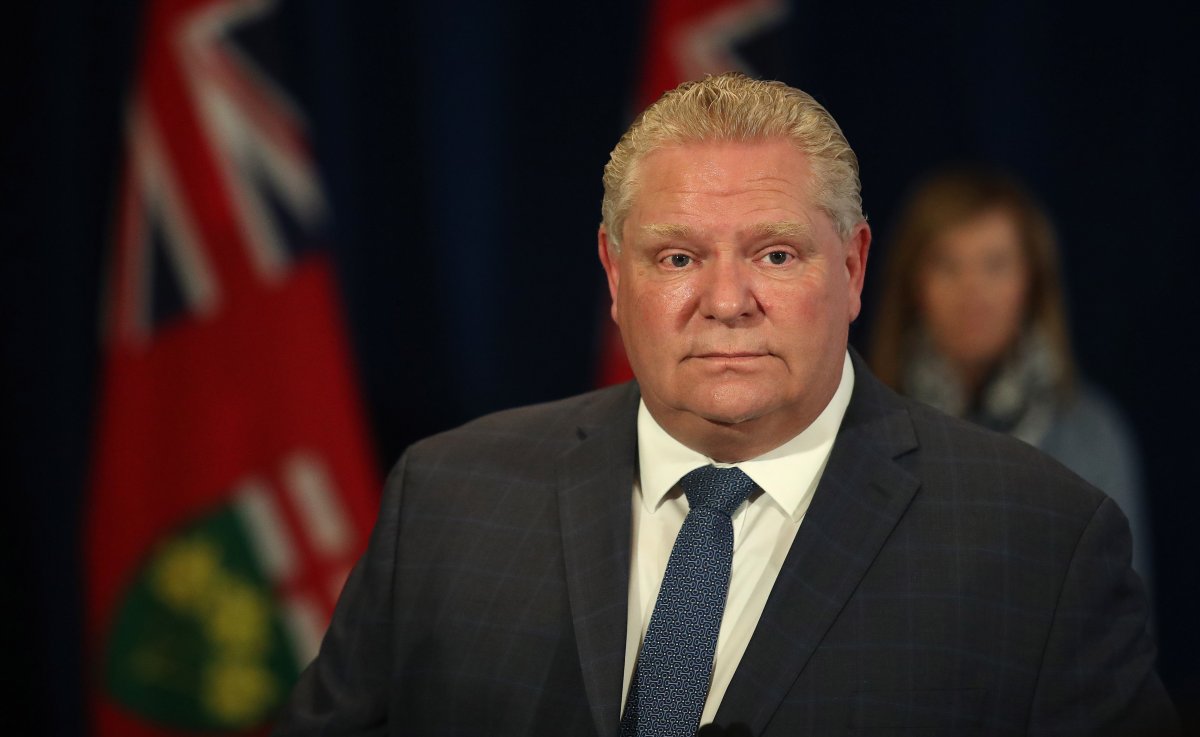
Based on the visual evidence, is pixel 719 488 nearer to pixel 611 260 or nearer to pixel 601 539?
pixel 601 539

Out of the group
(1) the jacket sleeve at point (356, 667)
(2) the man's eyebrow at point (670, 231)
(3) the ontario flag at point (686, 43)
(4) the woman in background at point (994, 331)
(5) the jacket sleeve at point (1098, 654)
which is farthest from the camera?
(3) the ontario flag at point (686, 43)

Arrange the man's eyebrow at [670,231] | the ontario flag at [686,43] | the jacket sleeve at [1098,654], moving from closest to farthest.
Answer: the jacket sleeve at [1098,654] < the man's eyebrow at [670,231] < the ontario flag at [686,43]

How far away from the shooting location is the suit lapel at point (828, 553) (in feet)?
4.32

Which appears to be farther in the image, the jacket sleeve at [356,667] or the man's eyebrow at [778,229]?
the jacket sleeve at [356,667]

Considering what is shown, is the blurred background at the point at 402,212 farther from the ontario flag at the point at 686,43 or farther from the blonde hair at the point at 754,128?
the blonde hair at the point at 754,128

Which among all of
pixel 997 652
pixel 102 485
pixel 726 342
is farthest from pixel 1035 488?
pixel 102 485

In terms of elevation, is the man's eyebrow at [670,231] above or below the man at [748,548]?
above

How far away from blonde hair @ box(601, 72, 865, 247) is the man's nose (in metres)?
0.12

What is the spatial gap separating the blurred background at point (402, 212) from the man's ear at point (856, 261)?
62.4 inches

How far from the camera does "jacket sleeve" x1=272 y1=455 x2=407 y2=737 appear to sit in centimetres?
149

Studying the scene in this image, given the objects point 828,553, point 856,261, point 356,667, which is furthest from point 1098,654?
point 356,667

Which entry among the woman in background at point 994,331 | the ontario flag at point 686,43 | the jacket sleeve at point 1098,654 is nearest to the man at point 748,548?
the jacket sleeve at point 1098,654

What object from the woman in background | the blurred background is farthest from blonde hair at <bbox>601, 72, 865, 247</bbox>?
the blurred background

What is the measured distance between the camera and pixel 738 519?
145 cm
